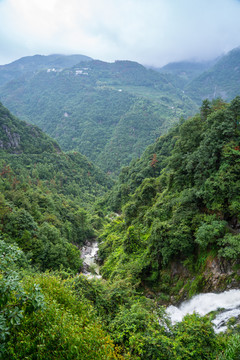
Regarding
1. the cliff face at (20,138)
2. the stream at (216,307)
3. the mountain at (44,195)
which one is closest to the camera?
the stream at (216,307)

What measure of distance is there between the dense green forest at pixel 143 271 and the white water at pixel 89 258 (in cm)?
218

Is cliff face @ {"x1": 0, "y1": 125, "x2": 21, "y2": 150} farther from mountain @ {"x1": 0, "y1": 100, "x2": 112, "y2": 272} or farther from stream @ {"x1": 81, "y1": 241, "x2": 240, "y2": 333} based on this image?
stream @ {"x1": 81, "y1": 241, "x2": 240, "y2": 333}

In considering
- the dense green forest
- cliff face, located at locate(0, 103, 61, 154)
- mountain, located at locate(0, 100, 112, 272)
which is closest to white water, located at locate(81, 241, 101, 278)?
the dense green forest

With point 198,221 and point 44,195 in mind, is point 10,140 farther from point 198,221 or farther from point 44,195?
point 198,221

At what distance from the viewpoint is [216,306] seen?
14.9m

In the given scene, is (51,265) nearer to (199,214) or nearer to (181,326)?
(199,214)

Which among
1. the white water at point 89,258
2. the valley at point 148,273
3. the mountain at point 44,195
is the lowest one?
the white water at point 89,258

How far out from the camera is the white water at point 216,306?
1361 cm

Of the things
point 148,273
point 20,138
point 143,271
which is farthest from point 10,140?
point 148,273

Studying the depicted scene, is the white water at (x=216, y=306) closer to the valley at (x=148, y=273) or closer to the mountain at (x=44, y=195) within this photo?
the valley at (x=148, y=273)

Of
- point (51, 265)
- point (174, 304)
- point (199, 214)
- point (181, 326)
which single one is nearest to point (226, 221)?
point (199, 214)

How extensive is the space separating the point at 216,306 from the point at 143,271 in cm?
876

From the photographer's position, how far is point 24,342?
22.5ft

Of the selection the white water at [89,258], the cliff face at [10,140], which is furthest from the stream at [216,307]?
the cliff face at [10,140]
